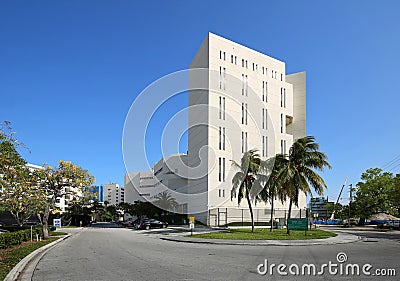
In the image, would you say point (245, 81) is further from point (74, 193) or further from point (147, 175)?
point (147, 175)

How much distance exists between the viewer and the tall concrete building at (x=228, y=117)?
207 ft

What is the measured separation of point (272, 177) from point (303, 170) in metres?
3.45

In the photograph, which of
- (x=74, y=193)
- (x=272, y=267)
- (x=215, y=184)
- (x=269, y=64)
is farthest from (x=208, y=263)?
(x=269, y=64)

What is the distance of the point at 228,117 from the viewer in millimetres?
66312

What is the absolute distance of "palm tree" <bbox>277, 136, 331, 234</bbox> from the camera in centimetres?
3375

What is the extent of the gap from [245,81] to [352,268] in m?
58.7

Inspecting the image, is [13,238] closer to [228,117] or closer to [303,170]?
[303,170]

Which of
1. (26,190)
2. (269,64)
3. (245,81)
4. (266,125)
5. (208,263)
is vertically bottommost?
(208,263)

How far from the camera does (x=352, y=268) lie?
1309cm

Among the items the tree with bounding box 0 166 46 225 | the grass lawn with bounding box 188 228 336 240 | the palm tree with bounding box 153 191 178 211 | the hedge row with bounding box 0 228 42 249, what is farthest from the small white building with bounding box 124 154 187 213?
the hedge row with bounding box 0 228 42 249

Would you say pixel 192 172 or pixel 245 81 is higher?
pixel 245 81

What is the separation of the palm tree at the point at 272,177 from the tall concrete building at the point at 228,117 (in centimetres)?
2126

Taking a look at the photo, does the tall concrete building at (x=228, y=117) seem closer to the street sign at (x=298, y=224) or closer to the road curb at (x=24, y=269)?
the street sign at (x=298, y=224)

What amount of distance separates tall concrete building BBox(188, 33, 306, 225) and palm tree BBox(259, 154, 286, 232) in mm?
21264
